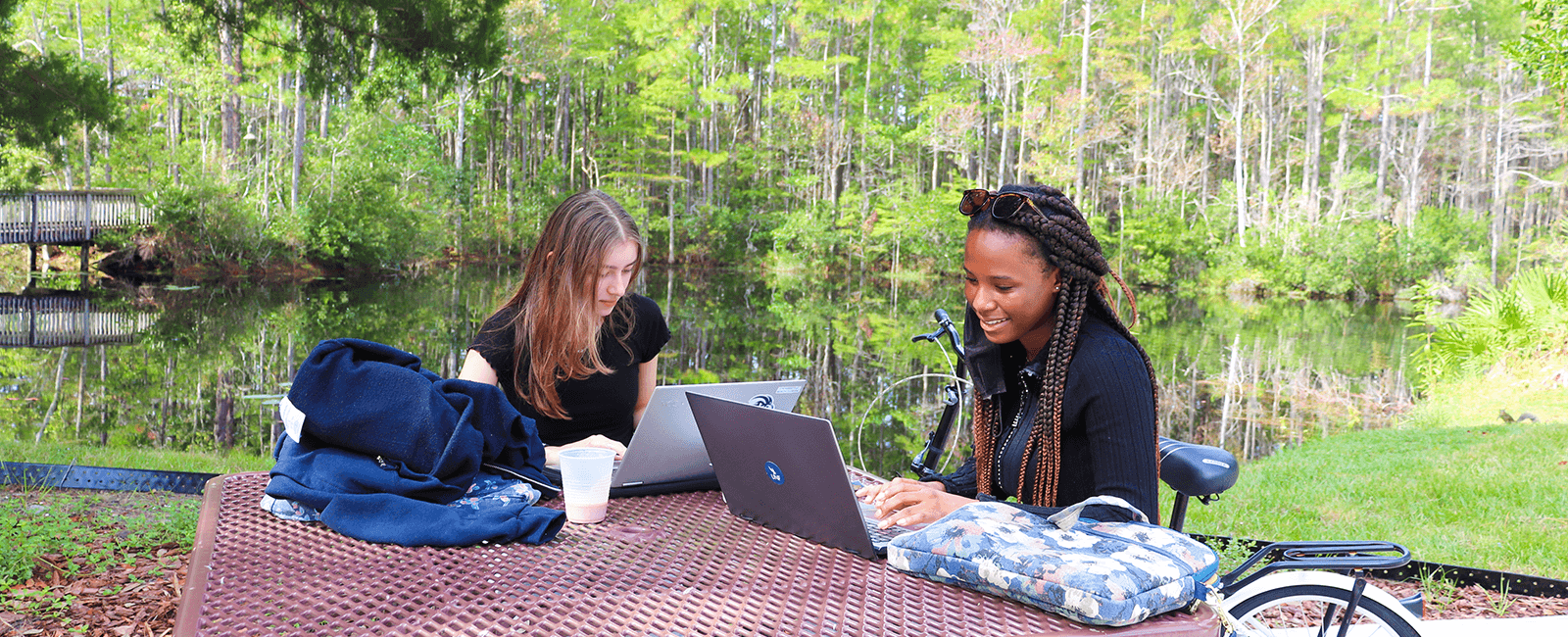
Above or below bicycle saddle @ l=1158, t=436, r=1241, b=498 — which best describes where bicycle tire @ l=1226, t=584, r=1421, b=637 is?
below

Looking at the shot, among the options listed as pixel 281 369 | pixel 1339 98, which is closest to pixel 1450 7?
pixel 1339 98

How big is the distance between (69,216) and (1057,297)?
18524 mm

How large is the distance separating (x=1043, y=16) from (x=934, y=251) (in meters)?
6.69

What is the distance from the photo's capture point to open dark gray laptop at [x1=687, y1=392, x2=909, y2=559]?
4.30 ft

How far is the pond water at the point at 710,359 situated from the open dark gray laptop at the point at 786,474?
126 cm

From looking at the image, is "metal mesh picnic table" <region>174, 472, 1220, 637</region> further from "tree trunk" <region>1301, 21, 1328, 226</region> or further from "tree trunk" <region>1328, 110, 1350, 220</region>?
"tree trunk" <region>1301, 21, 1328, 226</region>

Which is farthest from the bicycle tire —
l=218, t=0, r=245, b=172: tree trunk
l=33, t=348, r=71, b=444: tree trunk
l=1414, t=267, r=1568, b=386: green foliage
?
l=218, t=0, r=245, b=172: tree trunk

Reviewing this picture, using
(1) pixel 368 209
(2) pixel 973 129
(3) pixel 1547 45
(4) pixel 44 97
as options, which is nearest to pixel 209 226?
(1) pixel 368 209

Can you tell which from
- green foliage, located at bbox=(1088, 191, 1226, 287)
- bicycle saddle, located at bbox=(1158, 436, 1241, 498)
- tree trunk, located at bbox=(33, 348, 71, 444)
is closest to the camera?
bicycle saddle, located at bbox=(1158, 436, 1241, 498)

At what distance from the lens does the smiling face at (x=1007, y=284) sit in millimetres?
1584

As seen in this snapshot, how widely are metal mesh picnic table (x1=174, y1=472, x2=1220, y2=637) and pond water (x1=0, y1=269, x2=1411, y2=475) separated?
1461mm

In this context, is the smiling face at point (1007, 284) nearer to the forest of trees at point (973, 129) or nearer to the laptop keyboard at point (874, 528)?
the laptop keyboard at point (874, 528)

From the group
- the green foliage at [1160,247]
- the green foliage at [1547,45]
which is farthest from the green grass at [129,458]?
the green foliage at [1160,247]

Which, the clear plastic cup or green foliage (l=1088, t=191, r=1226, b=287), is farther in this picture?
green foliage (l=1088, t=191, r=1226, b=287)
